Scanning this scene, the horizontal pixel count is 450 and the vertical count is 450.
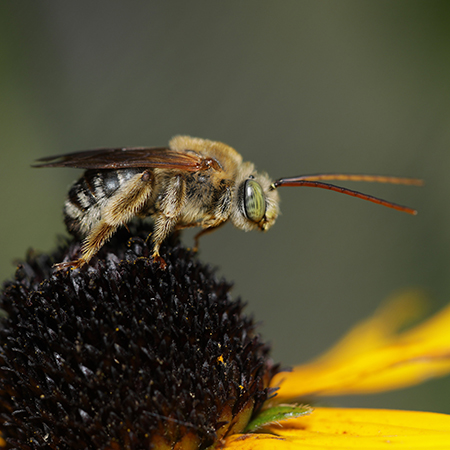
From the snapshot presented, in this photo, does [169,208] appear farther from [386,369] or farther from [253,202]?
[386,369]

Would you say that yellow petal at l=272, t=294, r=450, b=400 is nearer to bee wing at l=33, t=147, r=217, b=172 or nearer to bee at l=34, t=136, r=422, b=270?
bee at l=34, t=136, r=422, b=270

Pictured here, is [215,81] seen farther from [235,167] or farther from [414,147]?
[235,167]

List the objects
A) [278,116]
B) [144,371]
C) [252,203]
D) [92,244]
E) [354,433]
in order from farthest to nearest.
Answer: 1. [278,116]
2. [252,203]
3. [92,244]
4. [354,433]
5. [144,371]

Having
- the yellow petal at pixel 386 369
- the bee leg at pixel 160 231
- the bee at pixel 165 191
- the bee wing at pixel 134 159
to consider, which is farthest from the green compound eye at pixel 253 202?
the yellow petal at pixel 386 369

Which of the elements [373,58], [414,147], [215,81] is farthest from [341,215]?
[215,81]

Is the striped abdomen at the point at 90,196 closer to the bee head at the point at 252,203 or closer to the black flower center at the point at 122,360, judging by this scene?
the black flower center at the point at 122,360

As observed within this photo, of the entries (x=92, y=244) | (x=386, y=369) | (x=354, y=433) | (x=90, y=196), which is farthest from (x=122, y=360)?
(x=386, y=369)
